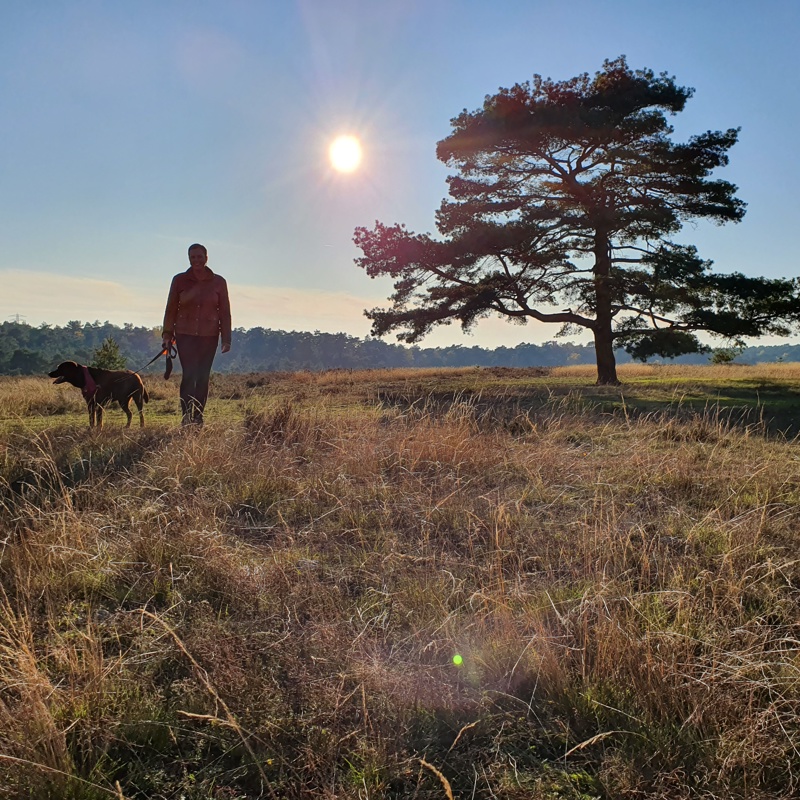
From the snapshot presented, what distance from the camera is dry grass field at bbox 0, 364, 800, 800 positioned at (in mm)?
1506

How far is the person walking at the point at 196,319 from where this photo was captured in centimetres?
658

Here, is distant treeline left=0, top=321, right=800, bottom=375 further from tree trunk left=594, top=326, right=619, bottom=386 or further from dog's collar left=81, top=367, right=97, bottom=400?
dog's collar left=81, top=367, right=97, bottom=400

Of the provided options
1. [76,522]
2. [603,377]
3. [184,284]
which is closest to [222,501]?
[76,522]

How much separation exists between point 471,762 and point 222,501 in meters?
2.63

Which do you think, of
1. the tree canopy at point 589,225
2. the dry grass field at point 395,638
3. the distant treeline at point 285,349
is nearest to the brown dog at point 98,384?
the dry grass field at point 395,638

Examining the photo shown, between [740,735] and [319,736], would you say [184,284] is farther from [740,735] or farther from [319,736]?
[740,735]

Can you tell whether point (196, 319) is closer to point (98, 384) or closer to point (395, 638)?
point (98, 384)

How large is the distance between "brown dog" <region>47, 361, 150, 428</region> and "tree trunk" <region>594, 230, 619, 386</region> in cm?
1335

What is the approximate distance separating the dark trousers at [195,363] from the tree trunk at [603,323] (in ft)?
42.0

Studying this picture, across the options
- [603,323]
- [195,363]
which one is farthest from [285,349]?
[195,363]

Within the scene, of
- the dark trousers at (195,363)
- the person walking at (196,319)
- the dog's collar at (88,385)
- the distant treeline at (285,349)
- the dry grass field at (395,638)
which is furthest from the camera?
the distant treeline at (285,349)

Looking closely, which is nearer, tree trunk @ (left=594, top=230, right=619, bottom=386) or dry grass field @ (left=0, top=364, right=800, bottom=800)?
dry grass field @ (left=0, top=364, right=800, bottom=800)

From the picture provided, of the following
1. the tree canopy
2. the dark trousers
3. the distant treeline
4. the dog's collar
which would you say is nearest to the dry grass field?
the dark trousers

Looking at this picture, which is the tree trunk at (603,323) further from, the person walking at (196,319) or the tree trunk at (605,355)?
the person walking at (196,319)
